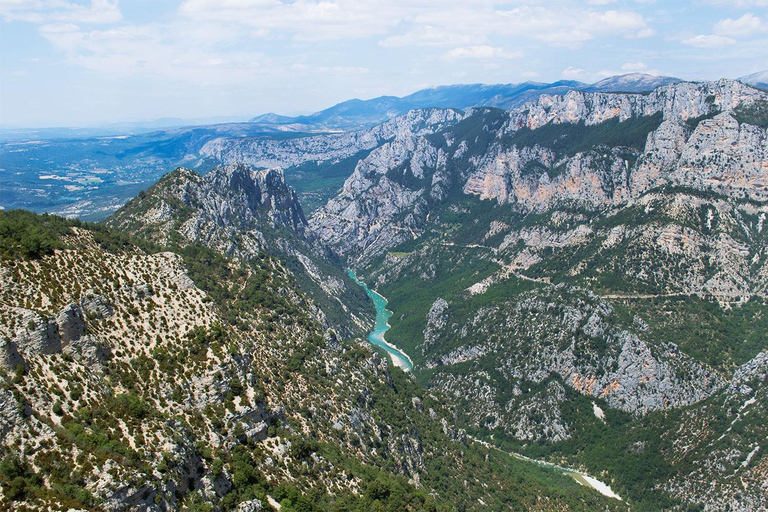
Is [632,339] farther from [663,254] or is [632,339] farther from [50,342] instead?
[50,342]

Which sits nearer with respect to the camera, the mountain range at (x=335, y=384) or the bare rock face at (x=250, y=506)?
the mountain range at (x=335, y=384)

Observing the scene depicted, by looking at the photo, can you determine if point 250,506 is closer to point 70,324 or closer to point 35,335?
point 70,324

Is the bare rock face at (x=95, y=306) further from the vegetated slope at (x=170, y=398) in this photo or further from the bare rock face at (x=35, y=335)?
the bare rock face at (x=35, y=335)

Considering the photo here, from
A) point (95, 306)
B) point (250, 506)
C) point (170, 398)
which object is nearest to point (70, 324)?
point (95, 306)

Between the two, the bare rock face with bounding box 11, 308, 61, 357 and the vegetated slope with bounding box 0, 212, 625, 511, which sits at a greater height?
the bare rock face with bounding box 11, 308, 61, 357

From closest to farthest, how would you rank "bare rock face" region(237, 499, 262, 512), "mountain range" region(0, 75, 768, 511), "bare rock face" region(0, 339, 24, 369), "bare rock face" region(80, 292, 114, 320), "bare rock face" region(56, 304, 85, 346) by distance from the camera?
→ "bare rock face" region(0, 339, 24, 369), "mountain range" region(0, 75, 768, 511), "bare rock face" region(237, 499, 262, 512), "bare rock face" region(56, 304, 85, 346), "bare rock face" region(80, 292, 114, 320)

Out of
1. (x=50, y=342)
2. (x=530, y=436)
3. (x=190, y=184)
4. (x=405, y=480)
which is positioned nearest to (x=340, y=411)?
(x=405, y=480)

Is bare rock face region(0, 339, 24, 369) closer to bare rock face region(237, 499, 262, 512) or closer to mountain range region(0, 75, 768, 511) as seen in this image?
mountain range region(0, 75, 768, 511)

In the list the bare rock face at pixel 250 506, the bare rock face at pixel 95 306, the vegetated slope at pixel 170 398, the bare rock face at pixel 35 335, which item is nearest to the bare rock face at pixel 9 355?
the vegetated slope at pixel 170 398

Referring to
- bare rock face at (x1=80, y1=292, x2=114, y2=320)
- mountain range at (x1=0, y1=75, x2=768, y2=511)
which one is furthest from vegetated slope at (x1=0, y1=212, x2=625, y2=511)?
mountain range at (x1=0, y1=75, x2=768, y2=511)
